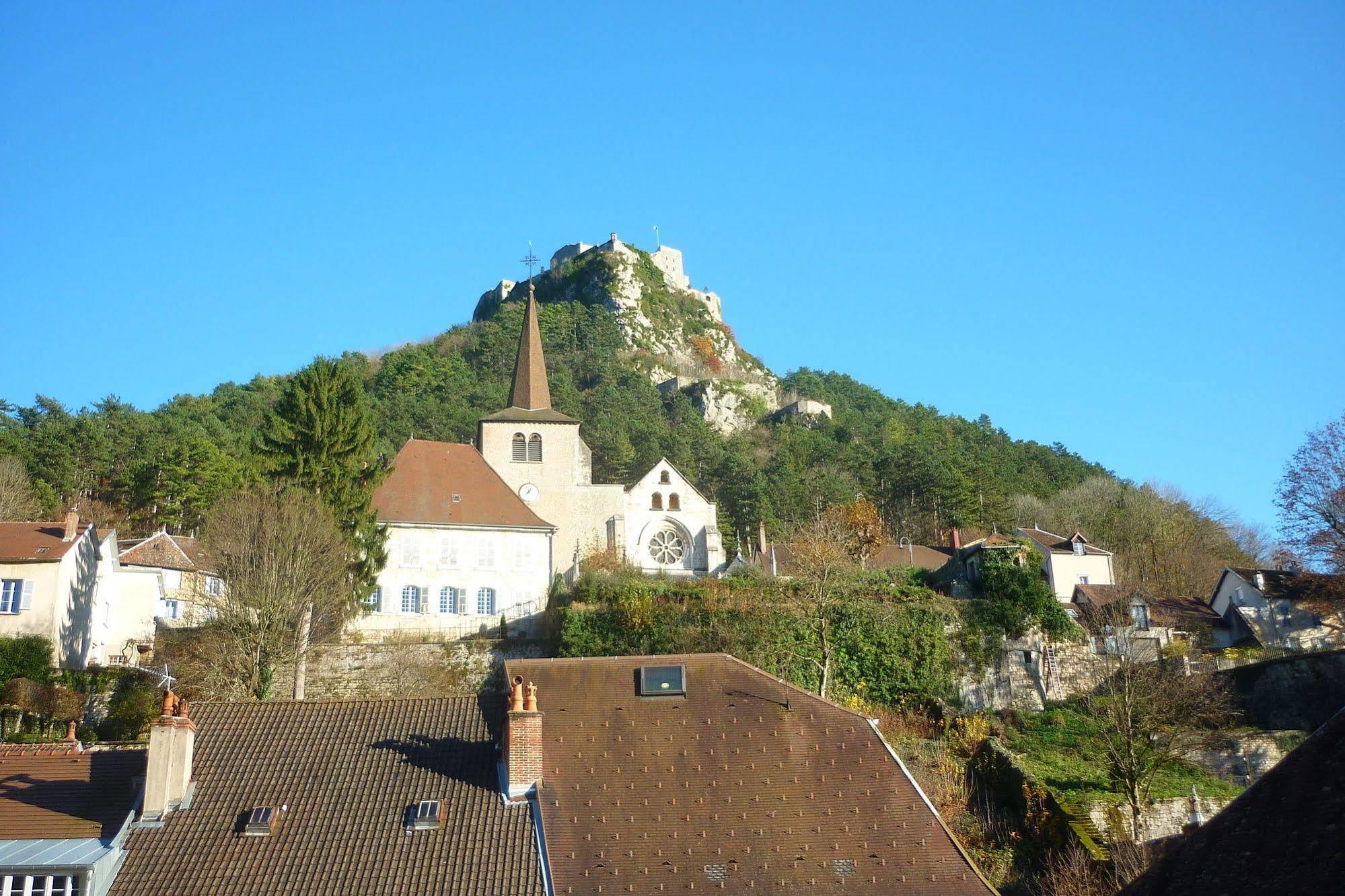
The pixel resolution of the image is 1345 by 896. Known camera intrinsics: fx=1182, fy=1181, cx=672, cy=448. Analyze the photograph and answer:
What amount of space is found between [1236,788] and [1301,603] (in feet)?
55.2

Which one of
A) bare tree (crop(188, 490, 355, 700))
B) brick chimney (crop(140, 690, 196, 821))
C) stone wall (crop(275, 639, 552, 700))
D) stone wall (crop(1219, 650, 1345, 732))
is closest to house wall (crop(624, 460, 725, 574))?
stone wall (crop(275, 639, 552, 700))

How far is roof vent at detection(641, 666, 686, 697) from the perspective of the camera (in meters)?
20.6

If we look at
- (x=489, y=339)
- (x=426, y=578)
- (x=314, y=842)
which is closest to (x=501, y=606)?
(x=426, y=578)

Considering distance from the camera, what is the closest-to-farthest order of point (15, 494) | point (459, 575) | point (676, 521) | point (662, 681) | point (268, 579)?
point (662, 681) < point (268, 579) < point (459, 575) < point (15, 494) < point (676, 521)

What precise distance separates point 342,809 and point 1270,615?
38.5 metres

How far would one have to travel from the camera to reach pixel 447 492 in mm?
42906

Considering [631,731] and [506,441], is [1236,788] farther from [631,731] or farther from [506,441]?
[506,441]

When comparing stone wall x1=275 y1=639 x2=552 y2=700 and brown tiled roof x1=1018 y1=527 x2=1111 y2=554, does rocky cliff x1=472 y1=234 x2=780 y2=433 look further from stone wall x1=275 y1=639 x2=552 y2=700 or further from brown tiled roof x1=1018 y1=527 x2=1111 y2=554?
stone wall x1=275 y1=639 x2=552 y2=700

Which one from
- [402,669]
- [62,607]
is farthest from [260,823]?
[62,607]

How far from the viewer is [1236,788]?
27344 mm

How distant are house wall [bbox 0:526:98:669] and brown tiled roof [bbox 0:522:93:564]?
0.19m

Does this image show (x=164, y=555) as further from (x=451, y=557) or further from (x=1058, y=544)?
(x=1058, y=544)

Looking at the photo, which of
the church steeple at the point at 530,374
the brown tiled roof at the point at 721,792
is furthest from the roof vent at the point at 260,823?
the church steeple at the point at 530,374

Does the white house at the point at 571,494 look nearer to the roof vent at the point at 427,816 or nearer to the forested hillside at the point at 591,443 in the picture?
the forested hillside at the point at 591,443
